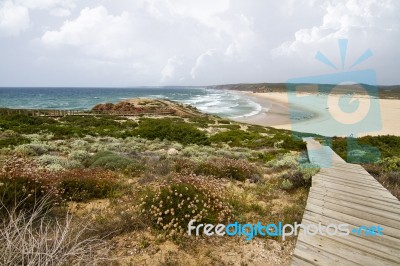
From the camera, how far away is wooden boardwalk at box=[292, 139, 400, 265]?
9.93ft

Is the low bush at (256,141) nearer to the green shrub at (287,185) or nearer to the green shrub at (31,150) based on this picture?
the green shrub at (287,185)

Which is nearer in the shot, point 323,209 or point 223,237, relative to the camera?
point 223,237

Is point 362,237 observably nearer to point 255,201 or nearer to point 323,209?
point 323,209

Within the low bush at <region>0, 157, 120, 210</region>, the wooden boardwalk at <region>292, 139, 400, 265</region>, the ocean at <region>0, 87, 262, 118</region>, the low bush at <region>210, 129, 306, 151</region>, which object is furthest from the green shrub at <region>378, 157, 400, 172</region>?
the ocean at <region>0, 87, 262, 118</region>

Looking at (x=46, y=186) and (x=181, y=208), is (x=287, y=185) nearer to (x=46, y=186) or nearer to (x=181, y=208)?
(x=181, y=208)

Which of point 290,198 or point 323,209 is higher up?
point 323,209

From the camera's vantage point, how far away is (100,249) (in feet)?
11.1

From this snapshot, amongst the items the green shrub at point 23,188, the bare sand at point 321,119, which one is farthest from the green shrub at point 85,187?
the bare sand at point 321,119

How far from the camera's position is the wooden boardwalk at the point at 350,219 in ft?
9.93

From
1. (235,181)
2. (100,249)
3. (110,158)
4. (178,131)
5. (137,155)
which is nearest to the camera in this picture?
(100,249)

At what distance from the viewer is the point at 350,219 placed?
4.00 m

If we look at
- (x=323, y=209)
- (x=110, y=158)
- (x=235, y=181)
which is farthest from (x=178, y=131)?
(x=323, y=209)

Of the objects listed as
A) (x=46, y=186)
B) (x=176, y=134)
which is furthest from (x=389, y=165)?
(x=176, y=134)

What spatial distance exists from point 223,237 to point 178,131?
13105 millimetres
